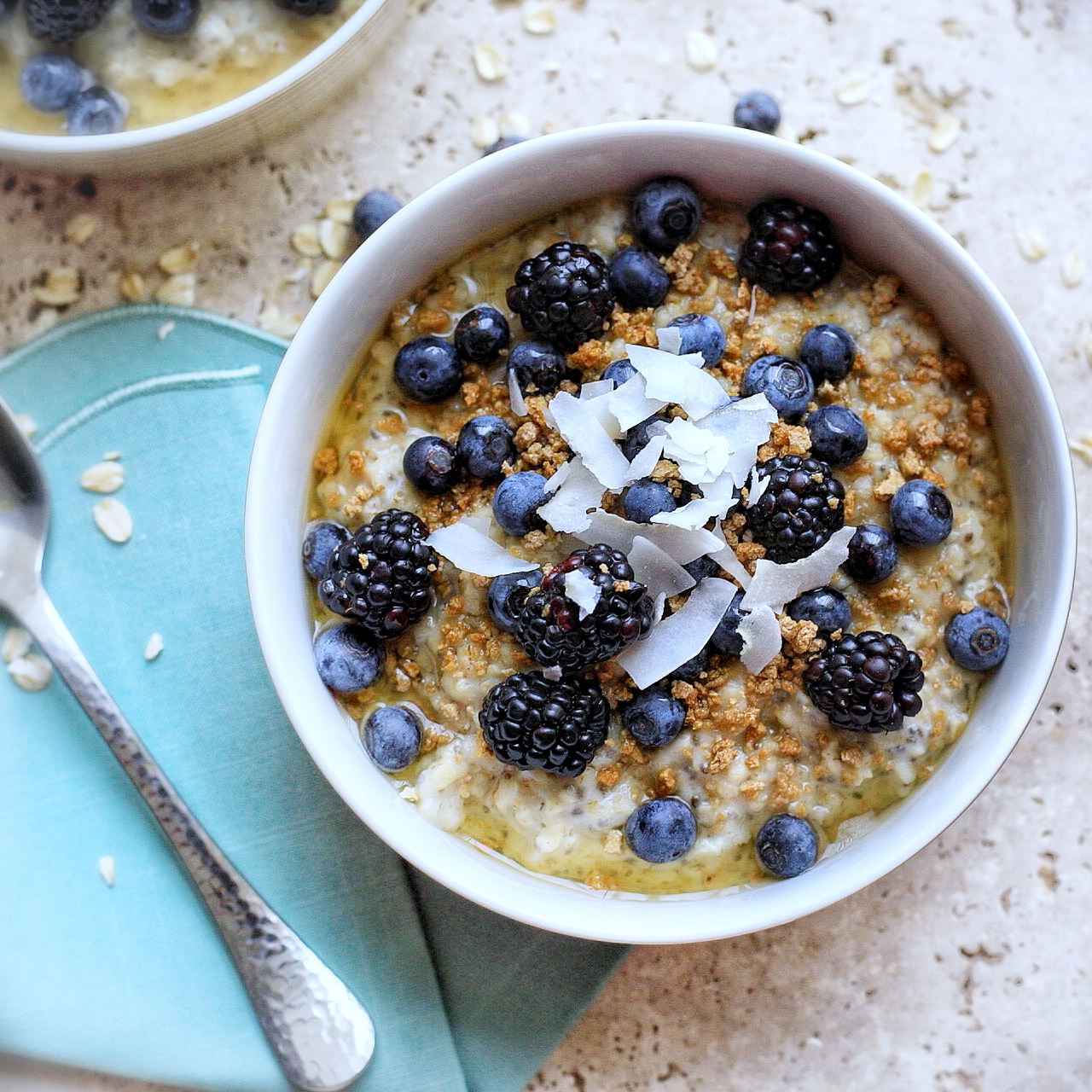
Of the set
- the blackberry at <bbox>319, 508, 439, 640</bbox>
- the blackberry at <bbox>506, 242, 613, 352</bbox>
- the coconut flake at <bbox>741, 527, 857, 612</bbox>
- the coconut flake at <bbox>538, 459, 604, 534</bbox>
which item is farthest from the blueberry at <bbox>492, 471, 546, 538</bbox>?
the coconut flake at <bbox>741, 527, 857, 612</bbox>

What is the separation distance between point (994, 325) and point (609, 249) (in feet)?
1.95

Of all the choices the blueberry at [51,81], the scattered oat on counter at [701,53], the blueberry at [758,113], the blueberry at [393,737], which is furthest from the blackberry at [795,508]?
the blueberry at [51,81]

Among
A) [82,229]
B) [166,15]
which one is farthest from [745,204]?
[82,229]

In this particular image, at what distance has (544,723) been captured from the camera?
1636 millimetres

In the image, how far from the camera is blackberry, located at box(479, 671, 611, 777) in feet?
5.38

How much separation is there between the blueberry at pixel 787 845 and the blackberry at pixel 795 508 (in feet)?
1.31

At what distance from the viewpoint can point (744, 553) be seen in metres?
1.74

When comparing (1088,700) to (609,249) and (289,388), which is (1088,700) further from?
(289,388)

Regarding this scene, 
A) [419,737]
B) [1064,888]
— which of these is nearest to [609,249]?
[419,737]

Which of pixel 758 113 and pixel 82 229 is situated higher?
pixel 758 113

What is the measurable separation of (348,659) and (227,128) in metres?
0.94

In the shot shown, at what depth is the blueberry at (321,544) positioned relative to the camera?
1841mm

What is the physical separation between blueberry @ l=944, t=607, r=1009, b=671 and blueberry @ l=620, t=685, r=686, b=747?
0.43 metres

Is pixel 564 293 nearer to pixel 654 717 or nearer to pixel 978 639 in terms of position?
pixel 654 717
